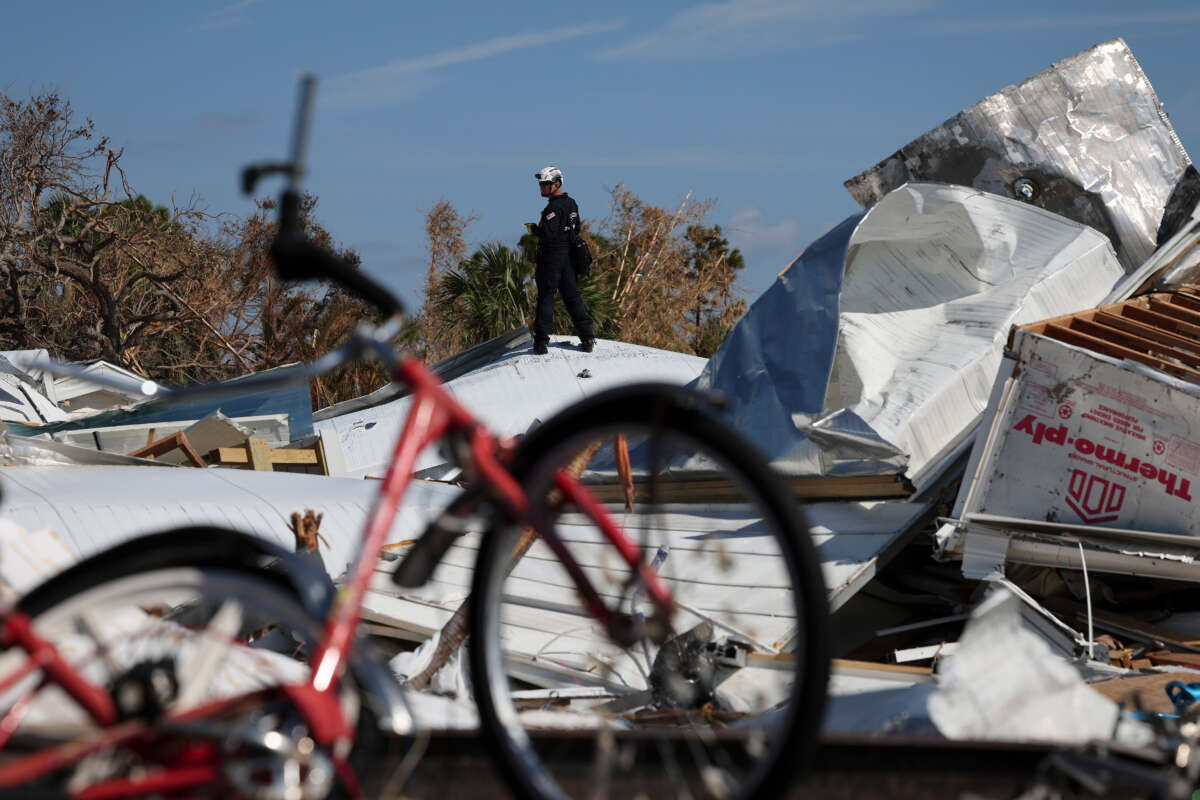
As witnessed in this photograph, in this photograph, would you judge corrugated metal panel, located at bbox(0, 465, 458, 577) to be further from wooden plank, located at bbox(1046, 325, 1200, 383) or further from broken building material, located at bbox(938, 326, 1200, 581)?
wooden plank, located at bbox(1046, 325, 1200, 383)

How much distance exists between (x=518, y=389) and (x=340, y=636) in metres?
9.70

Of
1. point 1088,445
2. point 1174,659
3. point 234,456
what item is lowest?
point 1174,659

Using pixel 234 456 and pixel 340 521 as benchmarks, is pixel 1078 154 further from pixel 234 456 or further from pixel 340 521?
pixel 234 456

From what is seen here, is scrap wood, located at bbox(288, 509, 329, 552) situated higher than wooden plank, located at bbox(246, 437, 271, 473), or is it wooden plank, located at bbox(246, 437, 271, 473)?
scrap wood, located at bbox(288, 509, 329, 552)

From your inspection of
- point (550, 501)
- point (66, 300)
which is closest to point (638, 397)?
point (550, 501)

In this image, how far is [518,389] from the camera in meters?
11.4

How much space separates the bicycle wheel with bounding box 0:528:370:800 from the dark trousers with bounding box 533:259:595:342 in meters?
9.31

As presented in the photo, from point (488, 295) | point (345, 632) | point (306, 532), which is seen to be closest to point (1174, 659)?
point (306, 532)

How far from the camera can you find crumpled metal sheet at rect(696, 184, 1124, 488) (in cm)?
697

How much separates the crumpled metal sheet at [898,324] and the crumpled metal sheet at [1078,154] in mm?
726

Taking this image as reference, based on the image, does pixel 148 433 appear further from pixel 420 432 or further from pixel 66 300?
pixel 66 300

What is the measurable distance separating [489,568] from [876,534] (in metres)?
4.92

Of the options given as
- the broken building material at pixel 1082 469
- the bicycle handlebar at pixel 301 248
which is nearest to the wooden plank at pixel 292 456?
the broken building material at pixel 1082 469

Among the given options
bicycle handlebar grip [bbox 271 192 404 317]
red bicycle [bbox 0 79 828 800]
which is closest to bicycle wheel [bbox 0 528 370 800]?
red bicycle [bbox 0 79 828 800]
